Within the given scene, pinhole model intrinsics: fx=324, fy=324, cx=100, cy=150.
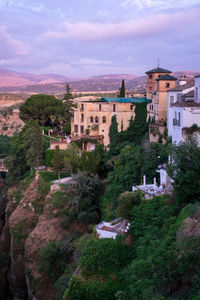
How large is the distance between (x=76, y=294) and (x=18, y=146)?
26612 millimetres

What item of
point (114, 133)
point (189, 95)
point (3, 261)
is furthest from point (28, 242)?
point (189, 95)

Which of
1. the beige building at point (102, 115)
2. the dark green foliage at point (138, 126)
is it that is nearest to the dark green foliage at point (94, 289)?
the dark green foliage at point (138, 126)

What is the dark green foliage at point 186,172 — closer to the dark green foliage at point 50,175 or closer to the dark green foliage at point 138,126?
the dark green foliage at point 50,175

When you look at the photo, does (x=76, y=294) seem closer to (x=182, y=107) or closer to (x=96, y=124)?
(x=182, y=107)

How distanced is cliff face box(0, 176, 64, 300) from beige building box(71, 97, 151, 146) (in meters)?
10.3

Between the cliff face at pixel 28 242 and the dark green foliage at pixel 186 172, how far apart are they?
42.6 feet

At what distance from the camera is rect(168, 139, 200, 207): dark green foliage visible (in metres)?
15.4

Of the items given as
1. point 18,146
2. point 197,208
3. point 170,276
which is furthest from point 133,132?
point 170,276

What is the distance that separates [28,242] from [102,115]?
1818 centimetres

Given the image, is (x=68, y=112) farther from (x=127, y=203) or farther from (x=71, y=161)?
(x=127, y=203)

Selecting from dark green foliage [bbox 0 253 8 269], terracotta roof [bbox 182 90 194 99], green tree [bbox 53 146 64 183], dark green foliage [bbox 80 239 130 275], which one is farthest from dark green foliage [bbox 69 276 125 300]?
dark green foliage [bbox 0 253 8 269]

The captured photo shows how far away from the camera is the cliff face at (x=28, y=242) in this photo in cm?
2469

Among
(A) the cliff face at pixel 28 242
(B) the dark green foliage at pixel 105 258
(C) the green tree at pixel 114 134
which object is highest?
(C) the green tree at pixel 114 134

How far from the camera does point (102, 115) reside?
39094 millimetres
